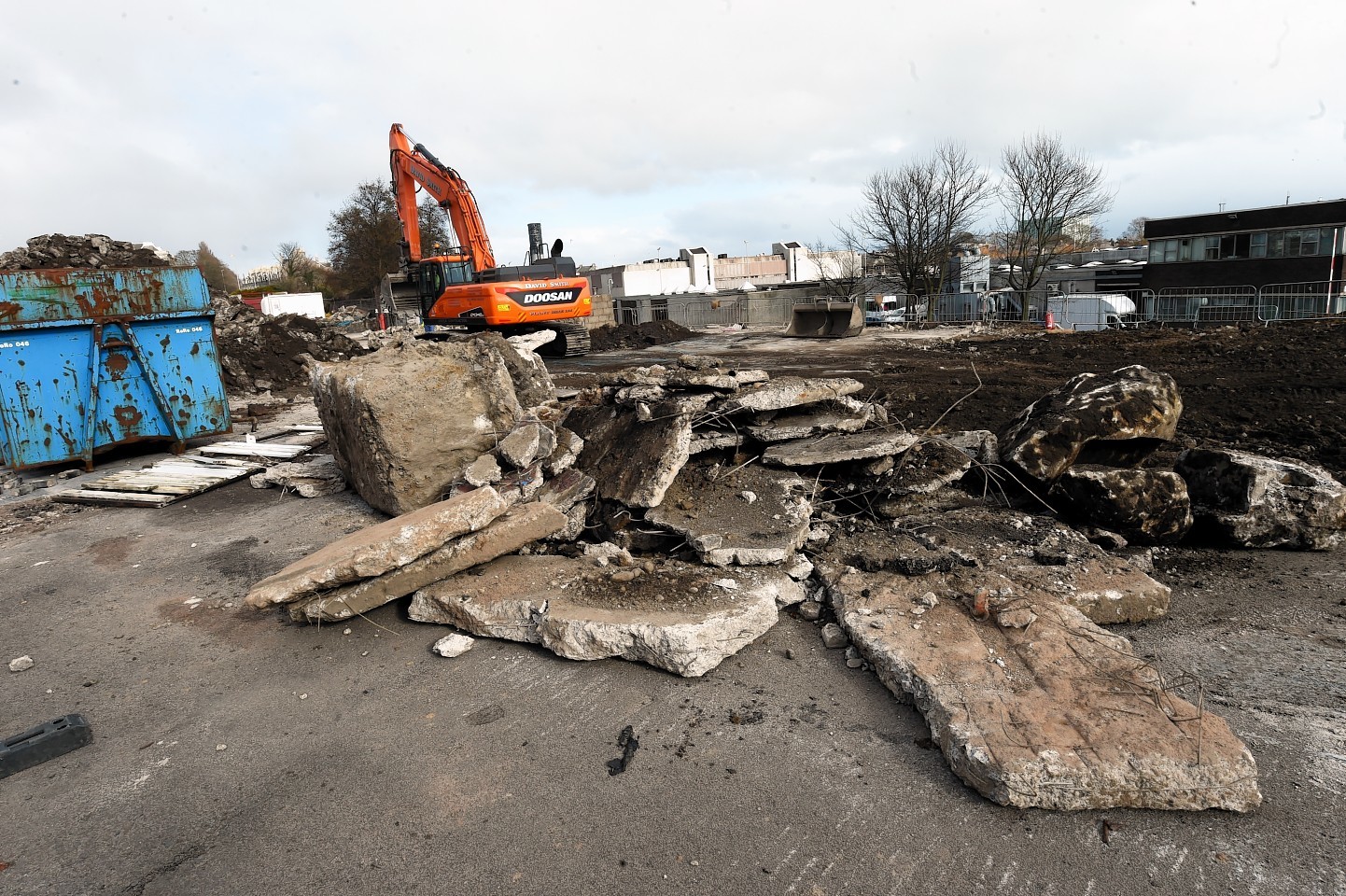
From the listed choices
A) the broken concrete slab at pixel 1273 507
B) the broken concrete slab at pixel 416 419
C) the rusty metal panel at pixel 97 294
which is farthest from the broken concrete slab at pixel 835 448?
the rusty metal panel at pixel 97 294

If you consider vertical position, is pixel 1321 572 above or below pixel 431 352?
below

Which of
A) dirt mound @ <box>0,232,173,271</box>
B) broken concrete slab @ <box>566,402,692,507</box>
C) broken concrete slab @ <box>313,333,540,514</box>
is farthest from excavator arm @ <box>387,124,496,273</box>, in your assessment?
broken concrete slab @ <box>566,402,692,507</box>

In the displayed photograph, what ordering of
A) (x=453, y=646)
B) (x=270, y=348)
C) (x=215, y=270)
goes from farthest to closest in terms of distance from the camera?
(x=215, y=270) < (x=270, y=348) < (x=453, y=646)

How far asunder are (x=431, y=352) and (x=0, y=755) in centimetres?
441

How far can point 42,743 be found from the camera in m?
3.43

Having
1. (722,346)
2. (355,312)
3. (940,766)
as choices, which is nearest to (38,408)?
(940,766)

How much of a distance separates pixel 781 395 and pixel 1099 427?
2224 millimetres

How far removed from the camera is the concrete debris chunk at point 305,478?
7.32 metres

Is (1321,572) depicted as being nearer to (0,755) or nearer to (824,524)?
(824,524)

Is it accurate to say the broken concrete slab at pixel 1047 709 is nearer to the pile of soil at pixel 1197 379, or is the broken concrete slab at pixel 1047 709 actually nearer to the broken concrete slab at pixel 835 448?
the broken concrete slab at pixel 835 448

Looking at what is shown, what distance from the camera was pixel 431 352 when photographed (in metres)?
7.09

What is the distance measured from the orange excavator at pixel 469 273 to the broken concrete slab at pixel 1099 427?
12454 mm

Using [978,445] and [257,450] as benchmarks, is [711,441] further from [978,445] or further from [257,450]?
[257,450]

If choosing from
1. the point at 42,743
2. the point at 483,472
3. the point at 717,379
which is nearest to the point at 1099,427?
the point at 717,379
